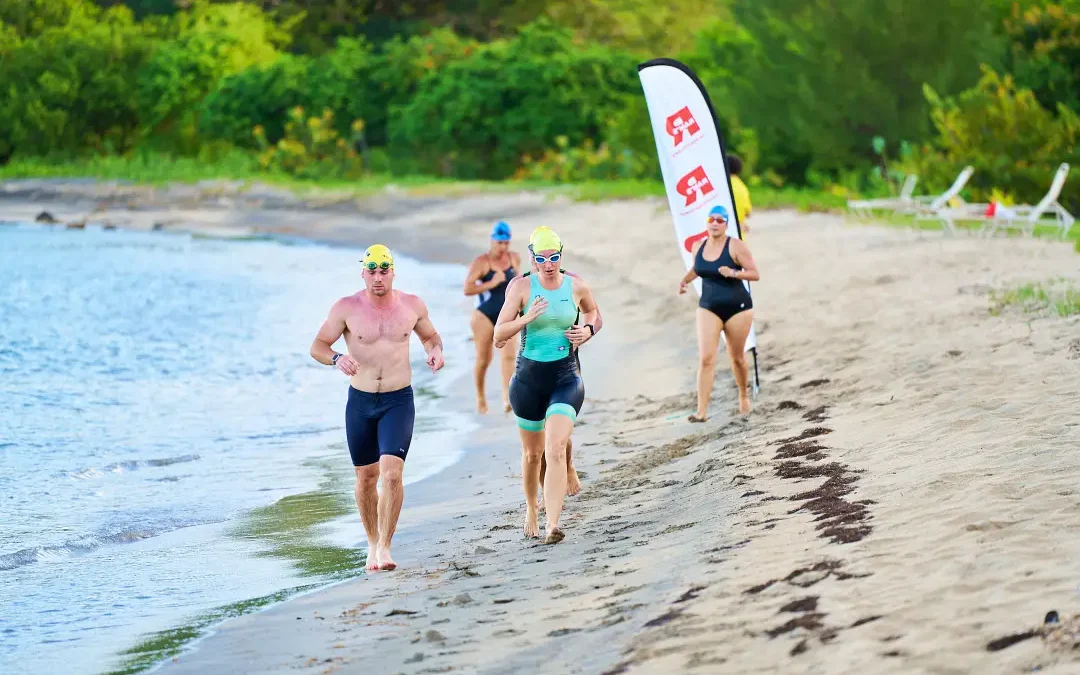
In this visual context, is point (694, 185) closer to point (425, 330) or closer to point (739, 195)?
point (739, 195)

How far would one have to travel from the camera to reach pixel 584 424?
11492 mm

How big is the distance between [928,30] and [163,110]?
28335 millimetres

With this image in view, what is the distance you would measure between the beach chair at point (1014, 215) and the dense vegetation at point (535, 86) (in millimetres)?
1801

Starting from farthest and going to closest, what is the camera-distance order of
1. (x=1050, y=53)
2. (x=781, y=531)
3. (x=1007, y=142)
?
1. (x=1050, y=53)
2. (x=1007, y=142)
3. (x=781, y=531)

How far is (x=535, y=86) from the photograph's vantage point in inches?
1574

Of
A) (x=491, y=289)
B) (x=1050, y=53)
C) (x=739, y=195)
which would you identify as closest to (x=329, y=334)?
(x=491, y=289)

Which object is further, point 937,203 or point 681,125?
point 937,203

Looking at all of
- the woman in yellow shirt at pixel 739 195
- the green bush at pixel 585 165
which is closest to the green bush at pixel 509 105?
the green bush at pixel 585 165

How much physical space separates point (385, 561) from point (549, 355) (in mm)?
1339

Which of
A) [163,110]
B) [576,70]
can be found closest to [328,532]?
[576,70]

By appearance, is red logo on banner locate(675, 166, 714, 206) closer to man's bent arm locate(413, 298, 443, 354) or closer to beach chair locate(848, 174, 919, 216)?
man's bent arm locate(413, 298, 443, 354)

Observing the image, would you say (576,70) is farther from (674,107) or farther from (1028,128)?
(674,107)

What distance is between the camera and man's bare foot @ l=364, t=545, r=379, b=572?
7.46 meters

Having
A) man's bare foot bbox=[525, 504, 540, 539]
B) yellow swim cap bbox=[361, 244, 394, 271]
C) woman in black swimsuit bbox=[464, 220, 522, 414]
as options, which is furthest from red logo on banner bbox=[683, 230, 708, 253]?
yellow swim cap bbox=[361, 244, 394, 271]
